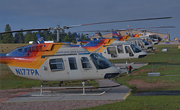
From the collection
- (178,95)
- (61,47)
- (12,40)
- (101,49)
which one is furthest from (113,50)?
(12,40)

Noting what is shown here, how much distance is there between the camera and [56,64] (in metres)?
13.7

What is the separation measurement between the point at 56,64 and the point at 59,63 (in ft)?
0.57

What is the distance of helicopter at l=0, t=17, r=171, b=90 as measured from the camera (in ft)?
43.8

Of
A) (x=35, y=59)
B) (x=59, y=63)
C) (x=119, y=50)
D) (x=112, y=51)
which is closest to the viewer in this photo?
(x=59, y=63)

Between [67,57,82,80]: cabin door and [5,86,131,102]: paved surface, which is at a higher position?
[67,57,82,80]: cabin door

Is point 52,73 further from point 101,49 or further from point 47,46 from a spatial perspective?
point 101,49

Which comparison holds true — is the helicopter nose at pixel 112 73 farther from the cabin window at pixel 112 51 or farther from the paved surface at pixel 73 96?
the cabin window at pixel 112 51

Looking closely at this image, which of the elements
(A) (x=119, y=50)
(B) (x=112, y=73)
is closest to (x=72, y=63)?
(B) (x=112, y=73)

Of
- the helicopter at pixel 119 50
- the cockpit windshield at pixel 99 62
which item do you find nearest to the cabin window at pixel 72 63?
the cockpit windshield at pixel 99 62

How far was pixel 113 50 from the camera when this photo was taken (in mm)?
27188

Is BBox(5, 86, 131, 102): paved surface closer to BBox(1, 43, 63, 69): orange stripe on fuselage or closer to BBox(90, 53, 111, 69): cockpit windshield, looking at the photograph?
BBox(90, 53, 111, 69): cockpit windshield

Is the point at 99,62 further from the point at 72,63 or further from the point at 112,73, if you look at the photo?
the point at 72,63

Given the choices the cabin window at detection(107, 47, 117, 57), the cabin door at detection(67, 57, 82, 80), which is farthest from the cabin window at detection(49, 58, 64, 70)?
the cabin window at detection(107, 47, 117, 57)

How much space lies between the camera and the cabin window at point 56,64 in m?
13.6
